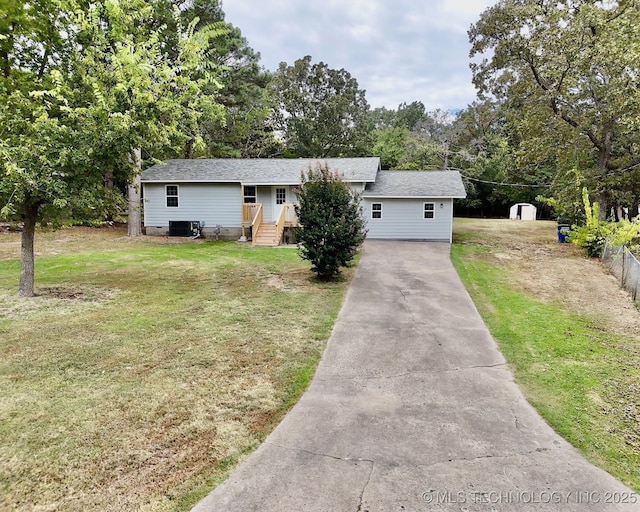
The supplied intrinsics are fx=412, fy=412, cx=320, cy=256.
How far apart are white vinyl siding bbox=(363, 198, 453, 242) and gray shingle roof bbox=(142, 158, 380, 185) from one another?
1684mm

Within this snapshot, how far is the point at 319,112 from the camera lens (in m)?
35.5

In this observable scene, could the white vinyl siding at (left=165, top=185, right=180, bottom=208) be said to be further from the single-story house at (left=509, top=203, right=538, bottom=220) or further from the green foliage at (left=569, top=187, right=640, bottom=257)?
the single-story house at (left=509, top=203, right=538, bottom=220)

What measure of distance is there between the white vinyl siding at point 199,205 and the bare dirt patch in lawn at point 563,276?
11097 millimetres

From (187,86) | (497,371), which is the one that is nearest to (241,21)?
(187,86)

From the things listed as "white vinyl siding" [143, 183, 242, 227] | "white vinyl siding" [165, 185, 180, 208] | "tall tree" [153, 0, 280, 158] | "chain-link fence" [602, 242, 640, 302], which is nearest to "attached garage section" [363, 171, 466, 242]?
"chain-link fence" [602, 242, 640, 302]

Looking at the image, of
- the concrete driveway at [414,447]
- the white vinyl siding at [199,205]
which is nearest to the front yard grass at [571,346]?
the concrete driveway at [414,447]

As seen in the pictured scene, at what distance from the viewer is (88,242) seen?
17.8 meters

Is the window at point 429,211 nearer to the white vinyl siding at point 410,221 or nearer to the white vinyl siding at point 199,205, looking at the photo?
the white vinyl siding at point 410,221

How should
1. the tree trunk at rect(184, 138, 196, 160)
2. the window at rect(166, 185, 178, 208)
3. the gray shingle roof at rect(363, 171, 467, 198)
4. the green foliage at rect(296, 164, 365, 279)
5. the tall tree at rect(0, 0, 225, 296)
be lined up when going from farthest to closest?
the tree trunk at rect(184, 138, 196, 160), the window at rect(166, 185, 178, 208), the gray shingle roof at rect(363, 171, 467, 198), the green foliage at rect(296, 164, 365, 279), the tall tree at rect(0, 0, 225, 296)

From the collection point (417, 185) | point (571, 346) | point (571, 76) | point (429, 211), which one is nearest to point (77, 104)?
point (571, 346)

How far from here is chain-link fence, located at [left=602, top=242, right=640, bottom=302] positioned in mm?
9797

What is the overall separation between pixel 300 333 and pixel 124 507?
4.30 m

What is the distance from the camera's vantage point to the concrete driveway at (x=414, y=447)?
10.5ft

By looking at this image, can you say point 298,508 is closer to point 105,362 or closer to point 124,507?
point 124,507
